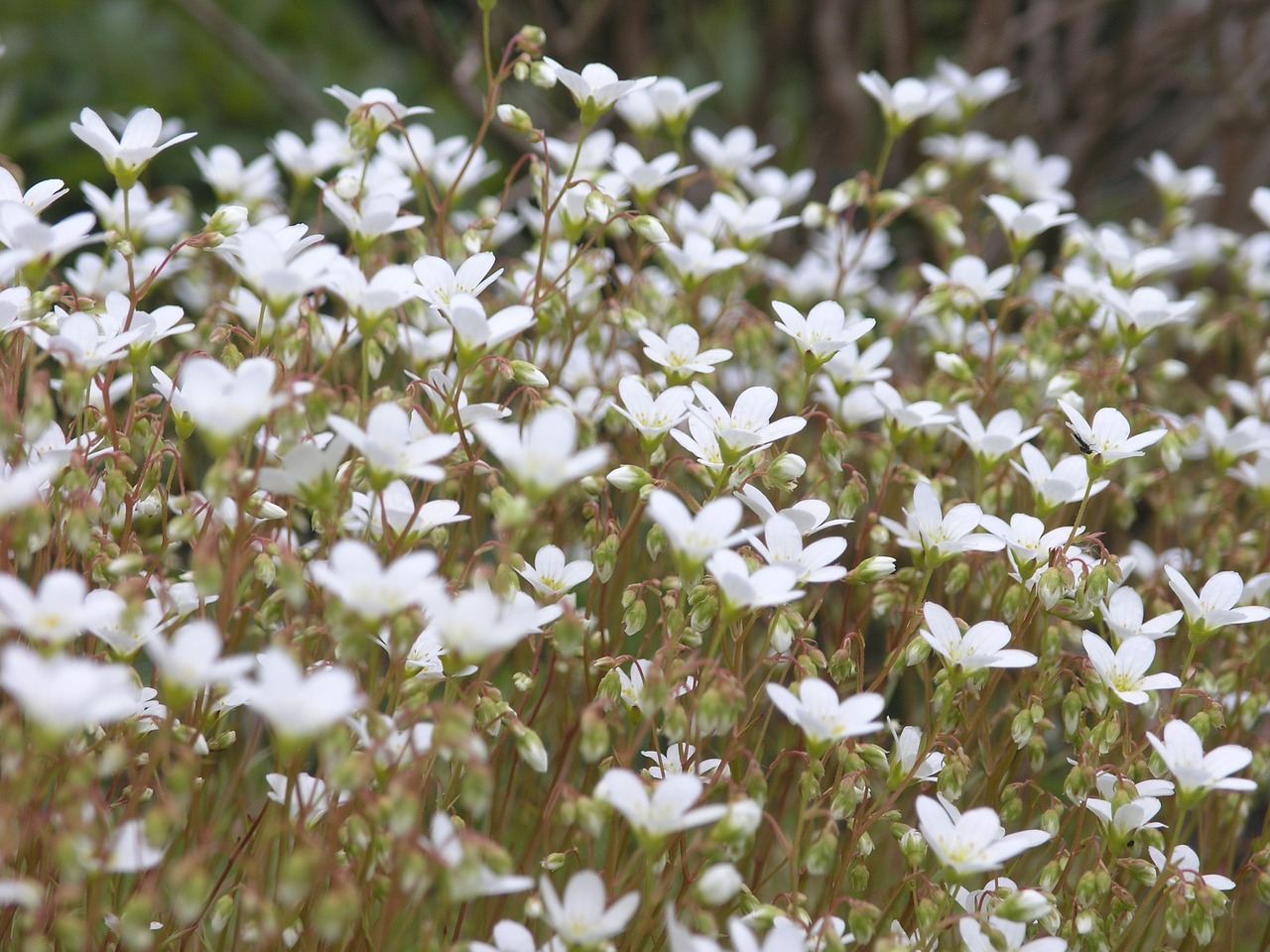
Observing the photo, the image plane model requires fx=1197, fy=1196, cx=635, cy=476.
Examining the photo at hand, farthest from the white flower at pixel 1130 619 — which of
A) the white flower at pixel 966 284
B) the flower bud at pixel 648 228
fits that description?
the flower bud at pixel 648 228

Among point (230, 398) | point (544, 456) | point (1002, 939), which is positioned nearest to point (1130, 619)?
point (1002, 939)

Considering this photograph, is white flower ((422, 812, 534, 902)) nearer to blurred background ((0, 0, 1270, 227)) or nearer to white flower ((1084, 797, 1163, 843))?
white flower ((1084, 797, 1163, 843))

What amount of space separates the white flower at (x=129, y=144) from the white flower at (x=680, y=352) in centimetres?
56

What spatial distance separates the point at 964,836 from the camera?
109 cm

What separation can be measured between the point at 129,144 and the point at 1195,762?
131 cm

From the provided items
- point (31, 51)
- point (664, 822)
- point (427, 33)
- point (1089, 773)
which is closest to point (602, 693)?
point (664, 822)

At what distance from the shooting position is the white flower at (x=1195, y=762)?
115cm

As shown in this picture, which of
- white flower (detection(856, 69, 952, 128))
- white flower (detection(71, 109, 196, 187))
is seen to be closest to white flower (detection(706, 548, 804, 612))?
white flower (detection(71, 109, 196, 187))

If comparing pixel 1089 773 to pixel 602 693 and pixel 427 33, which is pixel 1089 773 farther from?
pixel 427 33

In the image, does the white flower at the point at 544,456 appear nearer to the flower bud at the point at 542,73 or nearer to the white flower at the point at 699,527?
the white flower at the point at 699,527

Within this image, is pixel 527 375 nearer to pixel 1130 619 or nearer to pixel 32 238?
pixel 32 238

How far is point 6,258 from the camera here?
1101 mm

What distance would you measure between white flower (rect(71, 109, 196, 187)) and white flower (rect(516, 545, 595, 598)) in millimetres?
610

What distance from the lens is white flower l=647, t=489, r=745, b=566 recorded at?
1023 millimetres
